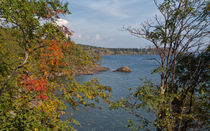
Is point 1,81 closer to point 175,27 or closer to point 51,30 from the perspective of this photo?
point 51,30

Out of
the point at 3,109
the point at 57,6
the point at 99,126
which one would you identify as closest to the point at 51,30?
the point at 57,6

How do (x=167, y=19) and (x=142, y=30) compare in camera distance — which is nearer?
(x=167, y=19)

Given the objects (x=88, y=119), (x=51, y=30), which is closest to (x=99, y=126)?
(x=88, y=119)

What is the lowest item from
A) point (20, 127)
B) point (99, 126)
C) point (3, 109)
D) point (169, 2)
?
point (99, 126)

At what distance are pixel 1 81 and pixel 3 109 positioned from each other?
2034 mm

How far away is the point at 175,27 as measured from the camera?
9508 millimetres

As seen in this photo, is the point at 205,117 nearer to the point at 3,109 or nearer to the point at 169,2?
the point at 169,2

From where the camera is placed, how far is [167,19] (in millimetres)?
9695

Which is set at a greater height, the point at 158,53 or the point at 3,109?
the point at 158,53

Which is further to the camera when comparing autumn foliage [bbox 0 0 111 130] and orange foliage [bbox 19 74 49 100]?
orange foliage [bbox 19 74 49 100]

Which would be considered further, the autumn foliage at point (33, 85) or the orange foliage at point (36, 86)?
the orange foliage at point (36, 86)

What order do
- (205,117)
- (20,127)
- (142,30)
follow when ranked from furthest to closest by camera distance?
(142,30), (205,117), (20,127)

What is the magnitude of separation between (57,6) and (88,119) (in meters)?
20.2

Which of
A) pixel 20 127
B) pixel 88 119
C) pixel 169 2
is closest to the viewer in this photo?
pixel 20 127
